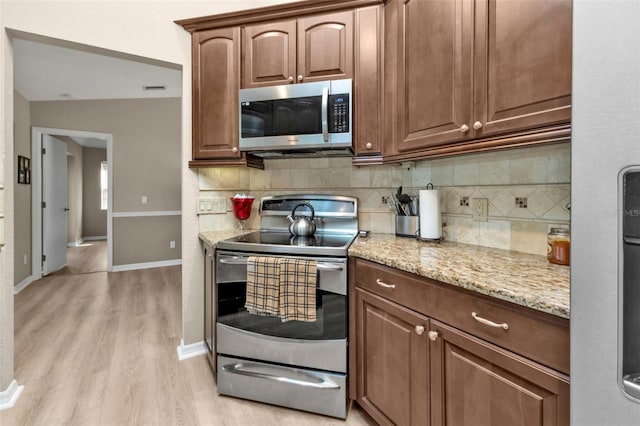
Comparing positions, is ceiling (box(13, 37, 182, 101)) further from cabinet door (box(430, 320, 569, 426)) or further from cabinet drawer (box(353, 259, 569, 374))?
cabinet door (box(430, 320, 569, 426))

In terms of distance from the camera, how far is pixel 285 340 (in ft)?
5.35

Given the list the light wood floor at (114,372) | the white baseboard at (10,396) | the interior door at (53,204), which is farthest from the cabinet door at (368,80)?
the interior door at (53,204)

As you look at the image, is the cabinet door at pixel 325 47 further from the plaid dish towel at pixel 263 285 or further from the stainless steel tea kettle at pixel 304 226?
the plaid dish towel at pixel 263 285

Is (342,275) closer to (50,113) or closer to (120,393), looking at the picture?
(120,393)

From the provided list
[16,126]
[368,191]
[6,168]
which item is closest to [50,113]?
[16,126]

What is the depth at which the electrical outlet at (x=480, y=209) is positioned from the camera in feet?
5.24

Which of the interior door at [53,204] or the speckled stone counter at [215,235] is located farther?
the interior door at [53,204]

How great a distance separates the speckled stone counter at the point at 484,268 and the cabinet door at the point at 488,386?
183mm

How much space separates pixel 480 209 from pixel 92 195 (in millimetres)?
9564

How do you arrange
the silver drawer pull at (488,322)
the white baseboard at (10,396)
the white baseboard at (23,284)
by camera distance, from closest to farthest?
1. the silver drawer pull at (488,322)
2. the white baseboard at (10,396)
3. the white baseboard at (23,284)

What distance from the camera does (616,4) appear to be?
55cm

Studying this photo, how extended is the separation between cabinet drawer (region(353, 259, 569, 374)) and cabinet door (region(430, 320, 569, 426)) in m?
0.03

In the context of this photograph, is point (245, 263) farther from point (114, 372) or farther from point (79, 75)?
point (79, 75)

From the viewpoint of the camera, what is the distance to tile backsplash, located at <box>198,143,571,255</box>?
4.42 ft
